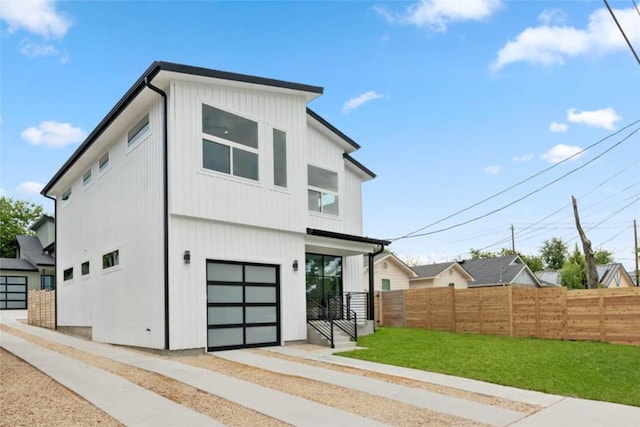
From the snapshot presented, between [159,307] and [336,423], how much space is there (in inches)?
258

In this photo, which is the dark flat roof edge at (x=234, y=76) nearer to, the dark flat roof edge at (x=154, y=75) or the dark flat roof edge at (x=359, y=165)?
the dark flat roof edge at (x=154, y=75)

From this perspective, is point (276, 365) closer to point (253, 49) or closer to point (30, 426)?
point (30, 426)

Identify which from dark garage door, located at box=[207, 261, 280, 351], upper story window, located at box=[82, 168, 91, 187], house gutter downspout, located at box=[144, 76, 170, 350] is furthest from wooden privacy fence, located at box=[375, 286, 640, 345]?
upper story window, located at box=[82, 168, 91, 187]

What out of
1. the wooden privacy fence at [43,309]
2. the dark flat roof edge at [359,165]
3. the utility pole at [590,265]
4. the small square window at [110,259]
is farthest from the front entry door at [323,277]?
the utility pole at [590,265]

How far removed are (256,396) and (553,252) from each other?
54.1 metres

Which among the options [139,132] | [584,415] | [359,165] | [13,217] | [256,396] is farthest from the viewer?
[13,217]

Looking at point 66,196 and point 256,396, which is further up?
point 66,196

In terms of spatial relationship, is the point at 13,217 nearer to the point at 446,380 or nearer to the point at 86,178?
the point at 86,178

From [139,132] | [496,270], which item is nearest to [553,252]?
[496,270]

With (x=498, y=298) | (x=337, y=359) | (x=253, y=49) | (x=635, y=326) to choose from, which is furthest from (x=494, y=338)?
(x=253, y=49)

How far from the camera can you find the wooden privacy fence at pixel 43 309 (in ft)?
65.9

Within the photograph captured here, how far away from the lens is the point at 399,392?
7785mm

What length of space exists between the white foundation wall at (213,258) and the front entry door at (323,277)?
148 cm

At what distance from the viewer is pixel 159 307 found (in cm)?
1138
